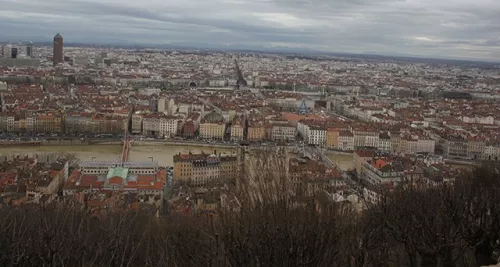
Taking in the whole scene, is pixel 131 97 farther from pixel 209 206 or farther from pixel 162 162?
pixel 209 206

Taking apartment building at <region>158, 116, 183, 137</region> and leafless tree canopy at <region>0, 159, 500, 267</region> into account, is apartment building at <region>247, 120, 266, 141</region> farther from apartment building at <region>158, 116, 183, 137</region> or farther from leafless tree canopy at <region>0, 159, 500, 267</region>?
leafless tree canopy at <region>0, 159, 500, 267</region>

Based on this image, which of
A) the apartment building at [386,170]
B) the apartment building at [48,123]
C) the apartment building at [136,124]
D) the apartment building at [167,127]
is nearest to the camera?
the apartment building at [386,170]

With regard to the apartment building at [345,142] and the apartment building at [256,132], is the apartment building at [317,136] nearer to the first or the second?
the apartment building at [345,142]

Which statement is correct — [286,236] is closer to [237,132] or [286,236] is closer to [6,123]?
[237,132]

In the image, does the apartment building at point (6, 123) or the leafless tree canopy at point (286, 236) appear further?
the apartment building at point (6, 123)

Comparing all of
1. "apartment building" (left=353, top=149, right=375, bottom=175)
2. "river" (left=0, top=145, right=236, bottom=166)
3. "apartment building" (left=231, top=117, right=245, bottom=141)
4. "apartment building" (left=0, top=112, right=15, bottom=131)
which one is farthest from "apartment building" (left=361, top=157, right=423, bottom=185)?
"apartment building" (left=0, top=112, right=15, bottom=131)

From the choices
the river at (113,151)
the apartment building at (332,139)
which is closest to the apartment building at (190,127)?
the river at (113,151)

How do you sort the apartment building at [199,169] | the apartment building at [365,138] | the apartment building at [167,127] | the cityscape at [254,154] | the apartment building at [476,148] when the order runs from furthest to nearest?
the apartment building at [167,127], the apartment building at [365,138], the apartment building at [476,148], the apartment building at [199,169], the cityscape at [254,154]
